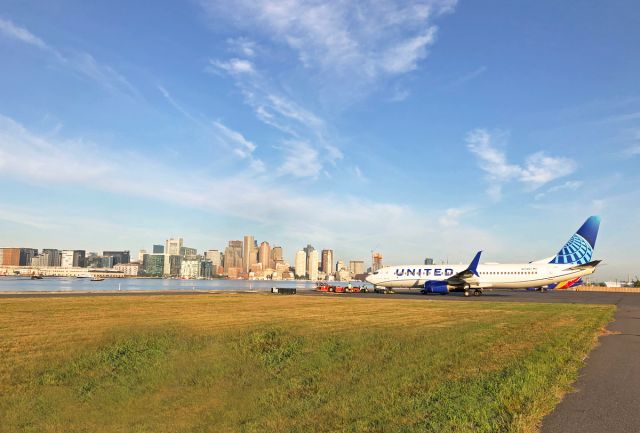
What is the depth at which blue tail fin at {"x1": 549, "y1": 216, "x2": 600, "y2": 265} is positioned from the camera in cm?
7781

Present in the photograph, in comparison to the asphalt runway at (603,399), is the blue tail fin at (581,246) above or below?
above

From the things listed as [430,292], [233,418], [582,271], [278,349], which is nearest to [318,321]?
[278,349]

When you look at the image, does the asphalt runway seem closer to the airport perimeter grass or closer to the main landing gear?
the airport perimeter grass

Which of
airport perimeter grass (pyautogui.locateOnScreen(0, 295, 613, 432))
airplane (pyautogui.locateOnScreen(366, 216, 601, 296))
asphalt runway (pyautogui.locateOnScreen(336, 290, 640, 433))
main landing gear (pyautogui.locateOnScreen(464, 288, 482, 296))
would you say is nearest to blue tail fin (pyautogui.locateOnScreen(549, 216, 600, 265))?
airplane (pyautogui.locateOnScreen(366, 216, 601, 296))

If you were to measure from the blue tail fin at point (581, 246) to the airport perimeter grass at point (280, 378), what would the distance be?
61767 millimetres

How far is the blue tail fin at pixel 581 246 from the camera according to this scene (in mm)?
77812

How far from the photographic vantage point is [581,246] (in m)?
79.4

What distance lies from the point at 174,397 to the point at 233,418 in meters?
2.28

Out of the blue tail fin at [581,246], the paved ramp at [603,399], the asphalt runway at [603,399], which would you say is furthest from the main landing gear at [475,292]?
the paved ramp at [603,399]

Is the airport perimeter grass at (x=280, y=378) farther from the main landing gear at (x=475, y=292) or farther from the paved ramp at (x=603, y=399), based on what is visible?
the main landing gear at (x=475, y=292)

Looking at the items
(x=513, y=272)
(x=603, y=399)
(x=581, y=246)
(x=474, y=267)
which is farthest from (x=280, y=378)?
(x=581, y=246)

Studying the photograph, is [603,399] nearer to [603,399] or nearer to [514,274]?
[603,399]

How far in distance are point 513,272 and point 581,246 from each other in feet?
46.2

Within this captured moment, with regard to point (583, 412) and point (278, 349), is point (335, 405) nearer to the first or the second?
point (583, 412)
